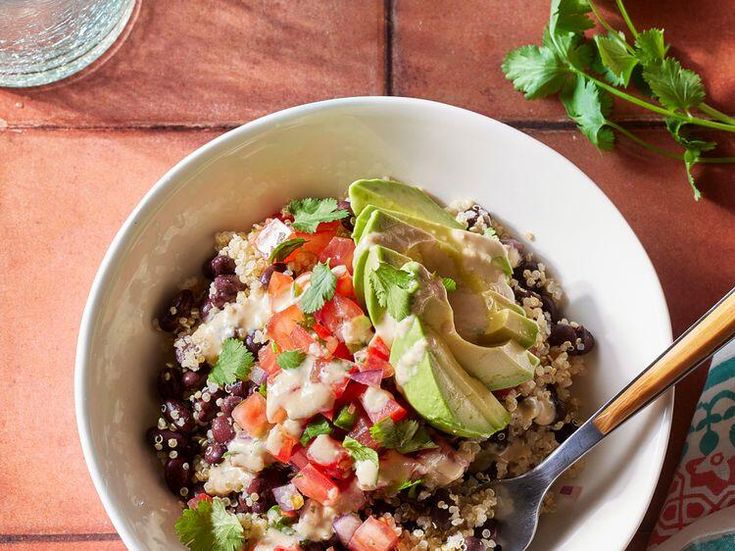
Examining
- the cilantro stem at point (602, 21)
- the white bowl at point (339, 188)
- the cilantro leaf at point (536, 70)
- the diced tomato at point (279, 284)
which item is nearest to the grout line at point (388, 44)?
the cilantro leaf at point (536, 70)

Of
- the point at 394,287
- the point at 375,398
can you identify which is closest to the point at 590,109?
the point at 394,287

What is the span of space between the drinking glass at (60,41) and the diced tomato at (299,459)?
125 cm

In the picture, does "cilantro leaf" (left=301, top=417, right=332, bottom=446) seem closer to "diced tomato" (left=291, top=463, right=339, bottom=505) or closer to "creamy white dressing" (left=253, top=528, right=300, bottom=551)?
"diced tomato" (left=291, top=463, right=339, bottom=505)

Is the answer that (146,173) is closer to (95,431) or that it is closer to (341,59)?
(341,59)

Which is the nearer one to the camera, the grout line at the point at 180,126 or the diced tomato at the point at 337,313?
the diced tomato at the point at 337,313

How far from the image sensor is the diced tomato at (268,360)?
5.55ft

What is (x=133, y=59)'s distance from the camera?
2279 mm

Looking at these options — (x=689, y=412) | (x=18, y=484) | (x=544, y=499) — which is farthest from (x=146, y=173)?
(x=689, y=412)

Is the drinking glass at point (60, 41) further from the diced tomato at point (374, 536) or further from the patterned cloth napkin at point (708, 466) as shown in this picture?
the patterned cloth napkin at point (708, 466)

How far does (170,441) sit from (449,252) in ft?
2.33

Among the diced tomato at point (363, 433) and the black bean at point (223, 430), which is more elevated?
the diced tomato at point (363, 433)

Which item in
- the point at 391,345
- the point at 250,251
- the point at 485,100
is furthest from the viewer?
the point at 485,100

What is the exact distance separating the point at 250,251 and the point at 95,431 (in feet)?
1.62

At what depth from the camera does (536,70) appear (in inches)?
85.5
